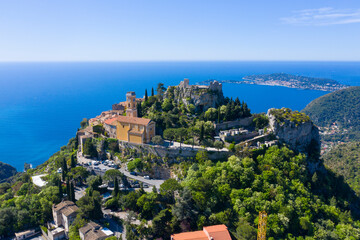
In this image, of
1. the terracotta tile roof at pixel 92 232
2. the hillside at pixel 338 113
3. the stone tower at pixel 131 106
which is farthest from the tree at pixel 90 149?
the hillside at pixel 338 113

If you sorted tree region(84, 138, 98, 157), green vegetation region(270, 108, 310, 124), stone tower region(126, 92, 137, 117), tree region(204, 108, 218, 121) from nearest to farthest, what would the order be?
green vegetation region(270, 108, 310, 124)
tree region(84, 138, 98, 157)
tree region(204, 108, 218, 121)
stone tower region(126, 92, 137, 117)

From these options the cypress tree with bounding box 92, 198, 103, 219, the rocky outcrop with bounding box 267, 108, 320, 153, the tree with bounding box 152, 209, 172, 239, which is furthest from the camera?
the rocky outcrop with bounding box 267, 108, 320, 153

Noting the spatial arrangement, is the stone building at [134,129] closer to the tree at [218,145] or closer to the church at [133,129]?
the church at [133,129]

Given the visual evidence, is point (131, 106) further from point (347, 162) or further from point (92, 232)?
point (347, 162)

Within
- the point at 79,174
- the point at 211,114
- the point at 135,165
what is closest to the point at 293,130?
the point at 211,114

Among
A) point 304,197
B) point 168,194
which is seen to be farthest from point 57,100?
point 304,197

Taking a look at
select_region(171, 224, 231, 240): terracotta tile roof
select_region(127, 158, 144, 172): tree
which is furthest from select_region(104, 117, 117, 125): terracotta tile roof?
select_region(171, 224, 231, 240): terracotta tile roof

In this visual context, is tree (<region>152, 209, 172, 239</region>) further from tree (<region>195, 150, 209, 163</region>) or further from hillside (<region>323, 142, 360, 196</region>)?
hillside (<region>323, 142, 360, 196</region>)
